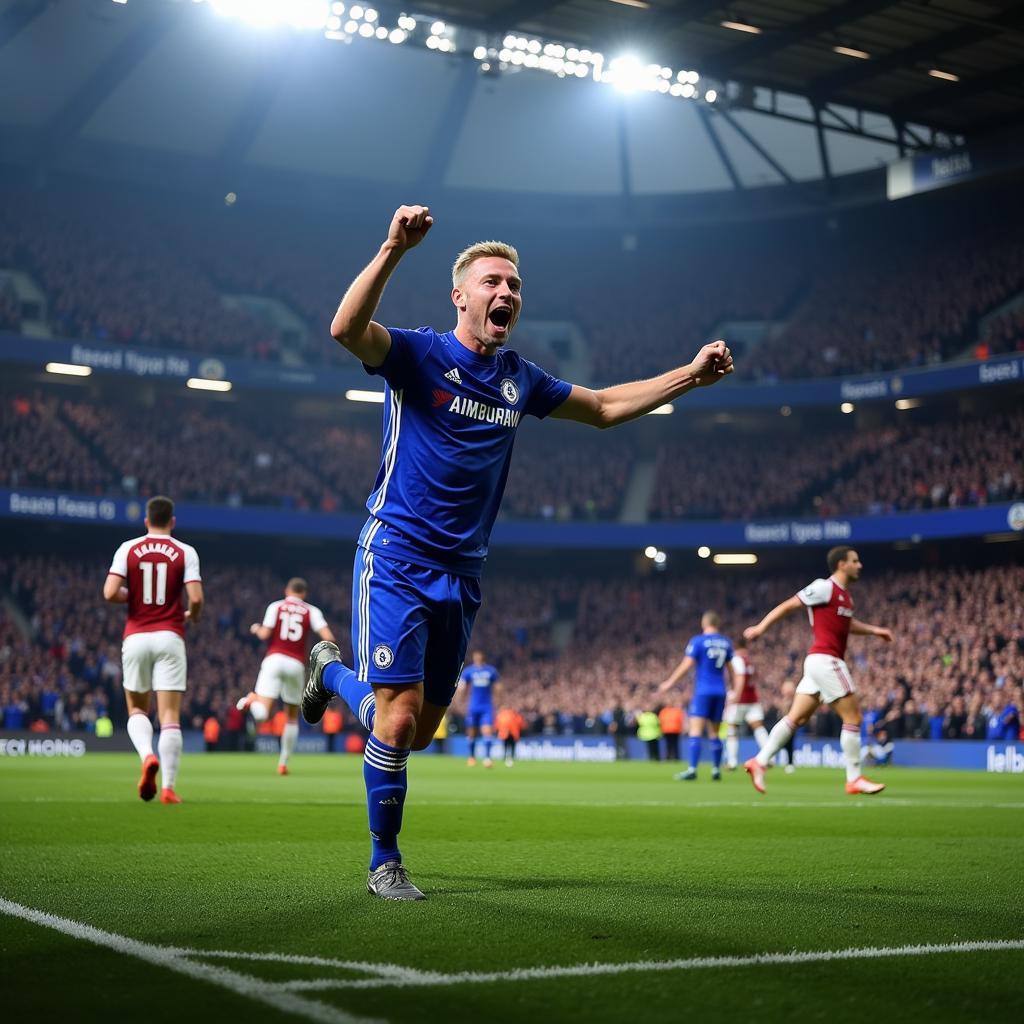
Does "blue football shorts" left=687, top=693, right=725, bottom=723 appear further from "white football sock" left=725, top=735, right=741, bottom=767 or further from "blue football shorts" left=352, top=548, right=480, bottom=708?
"blue football shorts" left=352, top=548, right=480, bottom=708

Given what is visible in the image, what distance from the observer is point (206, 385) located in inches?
1794

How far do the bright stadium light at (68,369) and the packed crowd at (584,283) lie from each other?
3.44 ft

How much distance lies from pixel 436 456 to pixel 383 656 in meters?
0.89

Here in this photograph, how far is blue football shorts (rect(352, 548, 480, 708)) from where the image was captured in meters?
5.80

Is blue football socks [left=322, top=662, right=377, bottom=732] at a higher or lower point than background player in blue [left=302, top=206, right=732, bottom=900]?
lower

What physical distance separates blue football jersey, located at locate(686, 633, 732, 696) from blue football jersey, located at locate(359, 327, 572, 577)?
50.1 feet

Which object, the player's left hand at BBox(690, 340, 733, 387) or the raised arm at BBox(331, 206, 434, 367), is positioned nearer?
the raised arm at BBox(331, 206, 434, 367)

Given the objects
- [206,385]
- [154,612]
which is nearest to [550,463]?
[206,385]

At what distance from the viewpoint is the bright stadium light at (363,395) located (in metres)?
46.3

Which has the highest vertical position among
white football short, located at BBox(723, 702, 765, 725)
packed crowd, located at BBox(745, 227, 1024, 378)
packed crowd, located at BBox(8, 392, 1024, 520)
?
packed crowd, located at BBox(745, 227, 1024, 378)

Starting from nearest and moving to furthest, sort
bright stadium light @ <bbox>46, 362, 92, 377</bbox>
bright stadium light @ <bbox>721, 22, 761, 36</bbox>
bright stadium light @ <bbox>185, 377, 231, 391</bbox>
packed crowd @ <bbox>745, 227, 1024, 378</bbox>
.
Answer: bright stadium light @ <bbox>721, 22, 761, 36</bbox> < bright stadium light @ <bbox>46, 362, 92, 377</bbox> < packed crowd @ <bbox>745, 227, 1024, 378</bbox> < bright stadium light @ <bbox>185, 377, 231, 391</bbox>

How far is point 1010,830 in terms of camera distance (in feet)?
34.0

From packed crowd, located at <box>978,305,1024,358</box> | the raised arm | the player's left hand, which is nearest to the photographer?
the raised arm

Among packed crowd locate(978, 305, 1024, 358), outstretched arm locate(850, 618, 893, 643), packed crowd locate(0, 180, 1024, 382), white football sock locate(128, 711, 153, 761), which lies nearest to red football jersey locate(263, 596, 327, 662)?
white football sock locate(128, 711, 153, 761)
